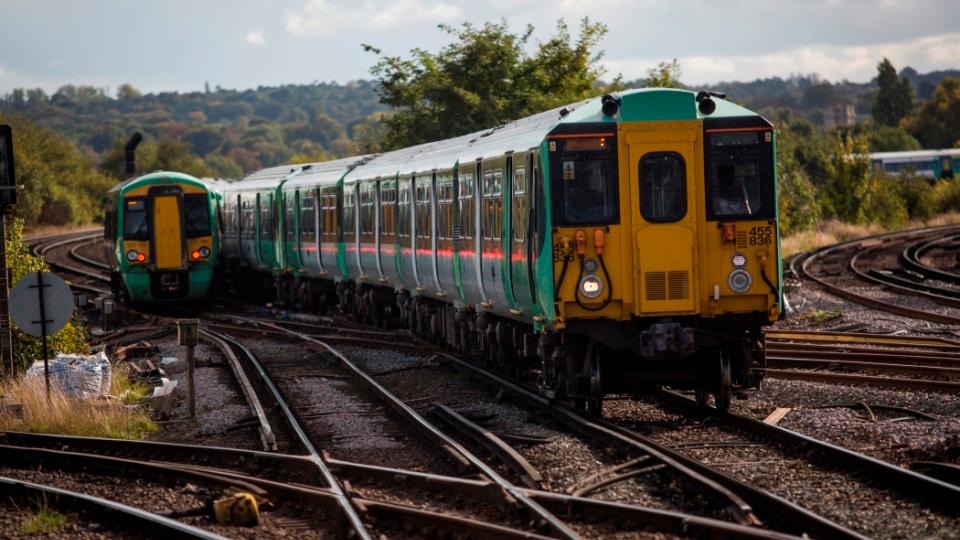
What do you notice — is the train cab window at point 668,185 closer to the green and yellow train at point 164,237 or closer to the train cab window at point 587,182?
the train cab window at point 587,182

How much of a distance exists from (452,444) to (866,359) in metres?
6.95

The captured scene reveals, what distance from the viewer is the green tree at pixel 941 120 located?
138 m

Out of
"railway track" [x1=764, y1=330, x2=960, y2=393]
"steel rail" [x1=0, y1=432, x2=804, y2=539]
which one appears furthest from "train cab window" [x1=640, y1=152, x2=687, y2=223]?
"steel rail" [x1=0, y1=432, x2=804, y2=539]

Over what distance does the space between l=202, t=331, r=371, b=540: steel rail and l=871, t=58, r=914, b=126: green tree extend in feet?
471

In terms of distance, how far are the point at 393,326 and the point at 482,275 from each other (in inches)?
412

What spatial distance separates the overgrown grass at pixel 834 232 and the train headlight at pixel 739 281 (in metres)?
29.4

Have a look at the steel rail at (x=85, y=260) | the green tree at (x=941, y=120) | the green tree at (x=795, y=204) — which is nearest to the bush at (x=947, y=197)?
the green tree at (x=795, y=204)

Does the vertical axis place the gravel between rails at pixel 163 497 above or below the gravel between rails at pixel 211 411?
above

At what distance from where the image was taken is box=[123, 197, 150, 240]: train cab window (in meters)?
32.4

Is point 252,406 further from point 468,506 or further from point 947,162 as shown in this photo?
point 947,162

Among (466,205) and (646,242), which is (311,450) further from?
(466,205)

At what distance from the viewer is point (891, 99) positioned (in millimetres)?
157000

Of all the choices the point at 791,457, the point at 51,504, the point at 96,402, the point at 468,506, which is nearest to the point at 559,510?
the point at 468,506

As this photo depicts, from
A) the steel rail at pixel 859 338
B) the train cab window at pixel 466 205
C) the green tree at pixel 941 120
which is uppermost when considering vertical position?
the green tree at pixel 941 120
